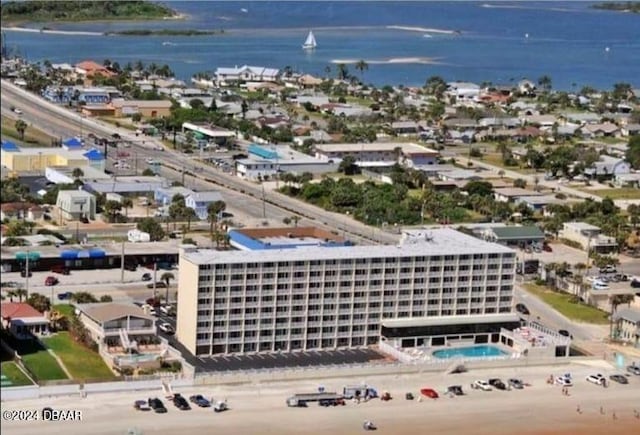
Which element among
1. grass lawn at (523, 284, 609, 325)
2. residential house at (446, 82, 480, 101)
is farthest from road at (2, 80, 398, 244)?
residential house at (446, 82, 480, 101)

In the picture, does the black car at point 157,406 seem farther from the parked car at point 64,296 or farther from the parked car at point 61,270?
the parked car at point 61,270

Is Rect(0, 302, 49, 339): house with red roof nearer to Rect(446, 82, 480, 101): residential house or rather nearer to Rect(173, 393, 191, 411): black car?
Rect(173, 393, 191, 411): black car

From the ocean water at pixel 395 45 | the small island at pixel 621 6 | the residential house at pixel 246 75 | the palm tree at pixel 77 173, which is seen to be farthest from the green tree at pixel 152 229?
the small island at pixel 621 6

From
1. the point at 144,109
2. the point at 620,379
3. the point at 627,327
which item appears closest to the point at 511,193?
the point at 627,327

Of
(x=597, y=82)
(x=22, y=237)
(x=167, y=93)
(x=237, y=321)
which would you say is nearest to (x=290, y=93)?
(x=167, y=93)

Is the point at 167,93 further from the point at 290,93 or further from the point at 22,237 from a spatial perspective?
the point at 22,237

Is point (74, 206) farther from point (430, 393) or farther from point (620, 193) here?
point (620, 193)
